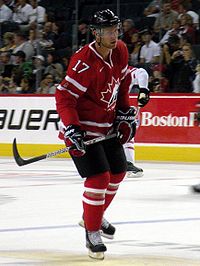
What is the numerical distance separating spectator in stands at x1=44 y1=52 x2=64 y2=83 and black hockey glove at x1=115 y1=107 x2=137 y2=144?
8.03 metres

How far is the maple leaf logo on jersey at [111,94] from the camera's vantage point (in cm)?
479

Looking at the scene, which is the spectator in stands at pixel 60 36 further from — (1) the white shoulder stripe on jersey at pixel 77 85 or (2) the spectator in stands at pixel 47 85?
(1) the white shoulder stripe on jersey at pixel 77 85

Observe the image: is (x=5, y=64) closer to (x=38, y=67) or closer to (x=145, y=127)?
(x=38, y=67)

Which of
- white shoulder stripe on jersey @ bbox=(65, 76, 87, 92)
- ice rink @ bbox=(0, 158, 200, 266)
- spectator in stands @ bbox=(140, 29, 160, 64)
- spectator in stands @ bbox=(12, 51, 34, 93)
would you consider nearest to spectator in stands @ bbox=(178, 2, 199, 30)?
spectator in stands @ bbox=(140, 29, 160, 64)

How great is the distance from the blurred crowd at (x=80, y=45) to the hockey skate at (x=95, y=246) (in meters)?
7.17

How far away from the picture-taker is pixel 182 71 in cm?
1177

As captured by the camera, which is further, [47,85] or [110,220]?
[47,85]

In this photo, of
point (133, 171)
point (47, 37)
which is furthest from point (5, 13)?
point (133, 171)

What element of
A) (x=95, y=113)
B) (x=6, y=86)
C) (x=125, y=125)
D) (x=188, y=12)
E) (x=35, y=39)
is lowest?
(x=6, y=86)

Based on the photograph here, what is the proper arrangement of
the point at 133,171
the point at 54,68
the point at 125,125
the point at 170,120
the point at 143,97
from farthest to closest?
the point at 54,68 → the point at 170,120 → the point at 133,171 → the point at 143,97 → the point at 125,125

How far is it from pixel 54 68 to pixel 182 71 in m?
2.30

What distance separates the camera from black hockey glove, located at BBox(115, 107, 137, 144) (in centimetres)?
492

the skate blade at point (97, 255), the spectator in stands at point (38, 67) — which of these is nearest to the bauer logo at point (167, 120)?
the spectator in stands at point (38, 67)

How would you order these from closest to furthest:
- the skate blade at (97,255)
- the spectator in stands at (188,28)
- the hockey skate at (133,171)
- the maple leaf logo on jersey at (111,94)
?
1. the skate blade at (97,255)
2. the maple leaf logo on jersey at (111,94)
3. the hockey skate at (133,171)
4. the spectator in stands at (188,28)
